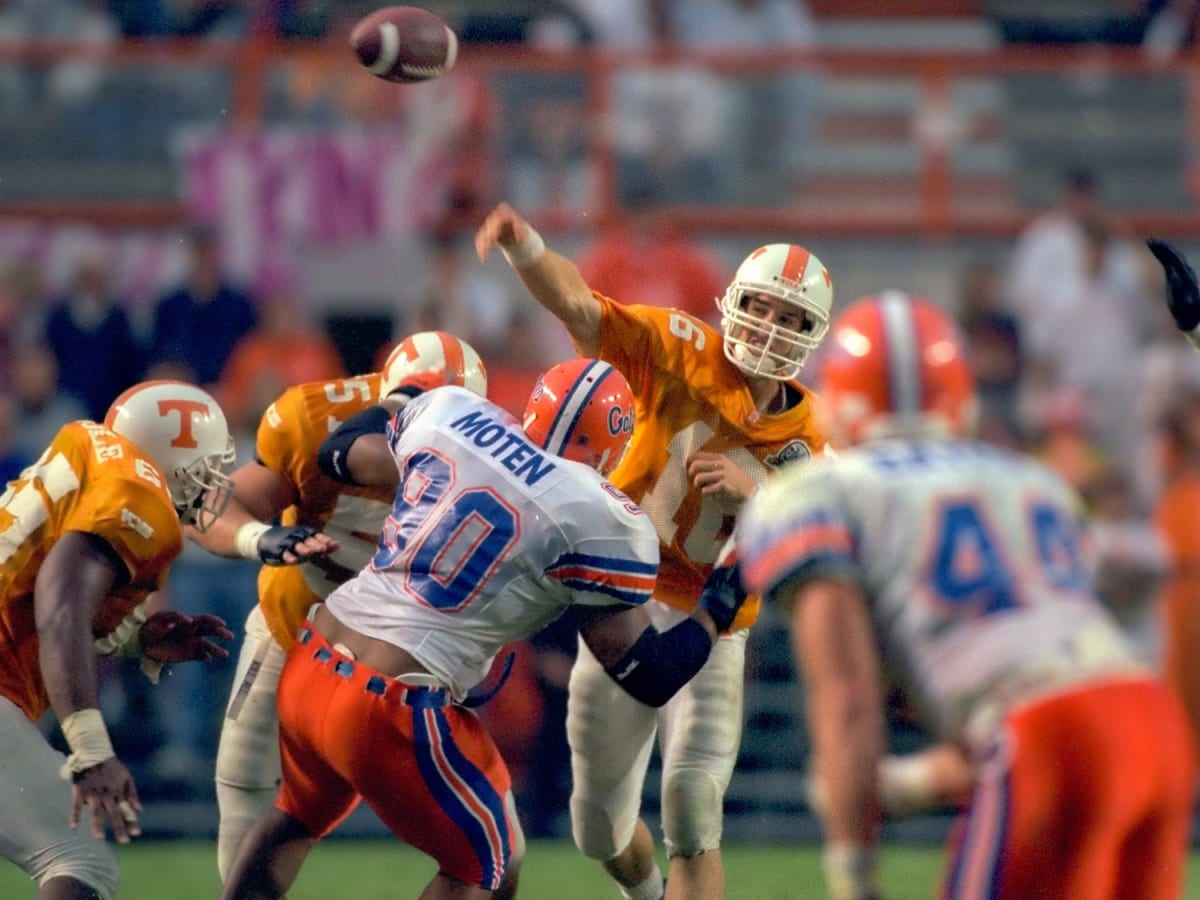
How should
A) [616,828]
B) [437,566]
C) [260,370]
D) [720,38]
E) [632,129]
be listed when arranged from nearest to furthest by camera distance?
[437,566] < [616,828] < [260,370] < [632,129] < [720,38]

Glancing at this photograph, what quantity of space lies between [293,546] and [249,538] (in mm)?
306

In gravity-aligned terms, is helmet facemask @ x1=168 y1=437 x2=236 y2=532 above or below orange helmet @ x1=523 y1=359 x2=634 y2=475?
below

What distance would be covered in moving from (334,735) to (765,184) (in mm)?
6983

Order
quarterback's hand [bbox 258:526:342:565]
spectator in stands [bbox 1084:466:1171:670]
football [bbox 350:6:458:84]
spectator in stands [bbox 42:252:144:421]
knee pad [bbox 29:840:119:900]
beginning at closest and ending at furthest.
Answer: knee pad [bbox 29:840:119:900] → quarterback's hand [bbox 258:526:342:565] → football [bbox 350:6:458:84] → spectator in stands [bbox 1084:466:1171:670] → spectator in stands [bbox 42:252:144:421]

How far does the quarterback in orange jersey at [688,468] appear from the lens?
17.9ft

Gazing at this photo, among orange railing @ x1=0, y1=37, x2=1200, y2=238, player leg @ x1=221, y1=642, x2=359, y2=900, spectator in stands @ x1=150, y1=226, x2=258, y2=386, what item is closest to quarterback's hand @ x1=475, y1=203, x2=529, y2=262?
player leg @ x1=221, y1=642, x2=359, y2=900

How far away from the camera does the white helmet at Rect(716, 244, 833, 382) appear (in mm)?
5445

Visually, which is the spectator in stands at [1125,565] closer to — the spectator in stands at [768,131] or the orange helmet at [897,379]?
the spectator in stands at [768,131]

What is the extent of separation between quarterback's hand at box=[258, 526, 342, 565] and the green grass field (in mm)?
2657

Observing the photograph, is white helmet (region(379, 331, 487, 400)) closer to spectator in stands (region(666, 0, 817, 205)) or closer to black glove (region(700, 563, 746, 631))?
black glove (region(700, 563, 746, 631))

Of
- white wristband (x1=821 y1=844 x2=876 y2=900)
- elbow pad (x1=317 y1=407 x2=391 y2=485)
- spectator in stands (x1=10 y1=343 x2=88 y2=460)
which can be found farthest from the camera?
spectator in stands (x1=10 y1=343 x2=88 y2=460)

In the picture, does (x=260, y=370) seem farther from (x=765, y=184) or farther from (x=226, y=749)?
(x=226, y=749)

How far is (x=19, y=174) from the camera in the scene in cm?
1123

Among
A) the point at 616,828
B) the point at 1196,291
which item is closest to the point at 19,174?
the point at 616,828
